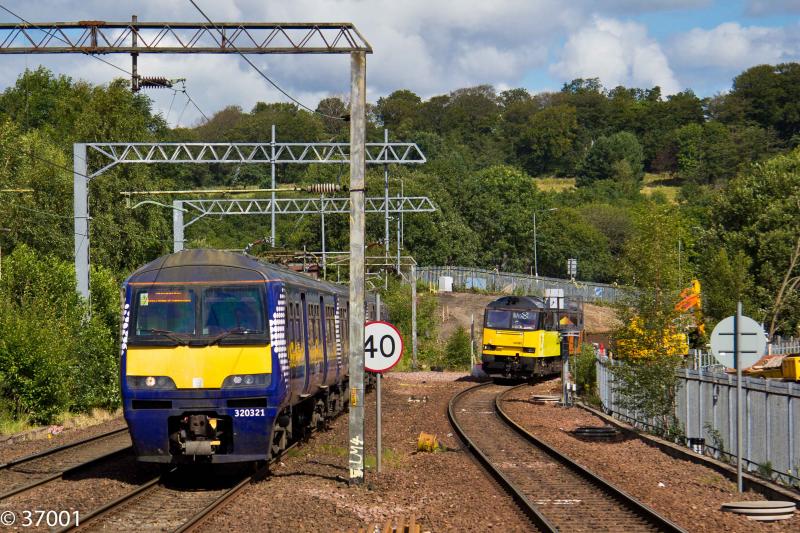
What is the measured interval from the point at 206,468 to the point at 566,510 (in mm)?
6320

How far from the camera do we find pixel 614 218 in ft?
347

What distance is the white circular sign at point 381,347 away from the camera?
52.2 ft

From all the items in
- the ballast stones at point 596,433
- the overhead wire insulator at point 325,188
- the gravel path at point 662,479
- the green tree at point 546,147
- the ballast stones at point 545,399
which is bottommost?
the ballast stones at point 545,399

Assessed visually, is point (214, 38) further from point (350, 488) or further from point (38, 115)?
point (38, 115)

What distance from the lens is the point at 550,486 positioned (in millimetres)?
15633

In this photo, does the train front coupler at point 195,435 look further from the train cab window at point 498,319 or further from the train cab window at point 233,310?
the train cab window at point 498,319

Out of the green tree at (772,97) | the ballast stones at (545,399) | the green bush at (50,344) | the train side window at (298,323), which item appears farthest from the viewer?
the green tree at (772,97)

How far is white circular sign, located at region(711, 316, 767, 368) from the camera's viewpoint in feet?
49.4

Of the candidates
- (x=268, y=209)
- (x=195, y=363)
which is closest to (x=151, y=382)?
(x=195, y=363)

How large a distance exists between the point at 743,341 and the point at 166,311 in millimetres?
7946

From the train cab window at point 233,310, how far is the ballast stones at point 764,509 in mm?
6503

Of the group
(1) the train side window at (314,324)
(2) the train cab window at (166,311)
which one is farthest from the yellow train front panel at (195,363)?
(1) the train side window at (314,324)

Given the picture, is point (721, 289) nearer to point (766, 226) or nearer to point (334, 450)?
point (766, 226)

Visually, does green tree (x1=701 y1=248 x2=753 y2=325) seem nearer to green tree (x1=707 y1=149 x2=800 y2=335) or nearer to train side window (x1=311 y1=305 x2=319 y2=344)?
green tree (x1=707 y1=149 x2=800 y2=335)
